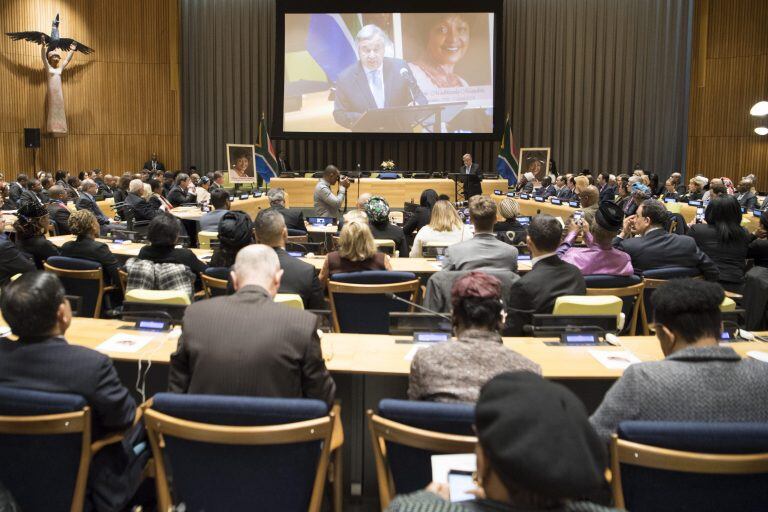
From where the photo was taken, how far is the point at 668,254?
5371 millimetres

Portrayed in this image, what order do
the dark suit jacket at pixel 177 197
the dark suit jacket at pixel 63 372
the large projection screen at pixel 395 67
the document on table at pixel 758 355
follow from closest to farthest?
1. the dark suit jacket at pixel 63 372
2. the document on table at pixel 758 355
3. the dark suit jacket at pixel 177 197
4. the large projection screen at pixel 395 67

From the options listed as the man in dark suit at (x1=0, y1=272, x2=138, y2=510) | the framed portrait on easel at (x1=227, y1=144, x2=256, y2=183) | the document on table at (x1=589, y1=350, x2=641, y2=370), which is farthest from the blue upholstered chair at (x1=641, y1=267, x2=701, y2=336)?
the framed portrait on easel at (x1=227, y1=144, x2=256, y2=183)

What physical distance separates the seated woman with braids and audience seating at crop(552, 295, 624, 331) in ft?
13.6

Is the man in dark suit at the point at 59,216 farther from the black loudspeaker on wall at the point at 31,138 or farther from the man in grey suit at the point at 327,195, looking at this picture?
the black loudspeaker on wall at the point at 31,138

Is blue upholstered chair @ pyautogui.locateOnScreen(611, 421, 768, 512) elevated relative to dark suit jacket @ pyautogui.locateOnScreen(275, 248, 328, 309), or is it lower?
lower

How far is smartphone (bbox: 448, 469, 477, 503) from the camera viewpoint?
5.76ft

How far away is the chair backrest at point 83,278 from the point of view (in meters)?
5.30

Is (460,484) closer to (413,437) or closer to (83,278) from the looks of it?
(413,437)

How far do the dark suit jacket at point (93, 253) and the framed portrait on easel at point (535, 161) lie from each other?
11.7 metres

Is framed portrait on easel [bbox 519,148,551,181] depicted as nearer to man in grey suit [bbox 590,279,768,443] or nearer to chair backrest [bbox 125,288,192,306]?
chair backrest [bbox 125,288,192,306]

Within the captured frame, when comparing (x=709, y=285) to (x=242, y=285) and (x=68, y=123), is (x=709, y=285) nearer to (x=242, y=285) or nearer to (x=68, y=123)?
(x=242, y=285)

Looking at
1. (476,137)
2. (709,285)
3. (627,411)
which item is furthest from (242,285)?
(476,137)

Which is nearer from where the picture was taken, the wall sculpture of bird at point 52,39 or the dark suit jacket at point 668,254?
the dark suit jacket at point 668,254

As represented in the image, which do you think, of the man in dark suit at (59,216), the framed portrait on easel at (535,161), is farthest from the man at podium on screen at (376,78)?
the man in dark suit at (59,216)
